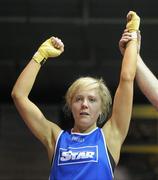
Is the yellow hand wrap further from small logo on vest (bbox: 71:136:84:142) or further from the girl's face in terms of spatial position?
small logo on vest (bbox: 71:136:84:142)

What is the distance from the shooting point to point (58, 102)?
12.3 m

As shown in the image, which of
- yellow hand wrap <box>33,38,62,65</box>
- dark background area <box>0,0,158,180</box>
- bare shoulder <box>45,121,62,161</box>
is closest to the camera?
bare shoulder <box>45,121,62,161</box>

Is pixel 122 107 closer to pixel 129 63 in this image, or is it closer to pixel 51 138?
pixel 129 63

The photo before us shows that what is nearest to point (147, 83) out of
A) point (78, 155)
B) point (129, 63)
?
point (129, 63)

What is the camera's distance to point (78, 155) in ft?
8.92

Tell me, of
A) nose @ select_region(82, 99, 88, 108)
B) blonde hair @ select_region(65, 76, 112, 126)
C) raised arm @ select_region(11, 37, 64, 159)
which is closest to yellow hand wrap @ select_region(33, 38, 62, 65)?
raised arm @ select_region(11, 37, 64, 159)

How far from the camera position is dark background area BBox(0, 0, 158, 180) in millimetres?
7062

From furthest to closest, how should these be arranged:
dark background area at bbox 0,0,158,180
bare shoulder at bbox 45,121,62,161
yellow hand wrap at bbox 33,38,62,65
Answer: dark background area at bbox 0,0,158,180 < yellow hand wrap at bbox 33,38,62,65 < bare shoulder at bbox 45,121,62,161

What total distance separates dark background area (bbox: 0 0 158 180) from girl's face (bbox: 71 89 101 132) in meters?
4.04

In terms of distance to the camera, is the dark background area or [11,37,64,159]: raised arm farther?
the dark background area

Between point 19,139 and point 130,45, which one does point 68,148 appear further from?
point 19,139

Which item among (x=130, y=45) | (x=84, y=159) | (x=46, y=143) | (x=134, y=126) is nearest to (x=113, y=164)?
(x=84, y=159)

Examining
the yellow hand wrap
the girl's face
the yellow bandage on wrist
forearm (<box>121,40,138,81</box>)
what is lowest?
the girl's face

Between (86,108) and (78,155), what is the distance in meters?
0.23
